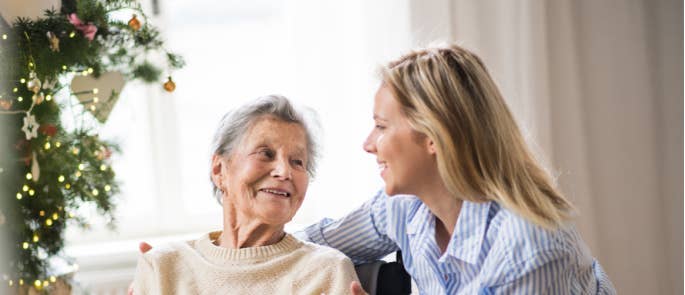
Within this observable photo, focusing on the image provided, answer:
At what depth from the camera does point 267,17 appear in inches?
143

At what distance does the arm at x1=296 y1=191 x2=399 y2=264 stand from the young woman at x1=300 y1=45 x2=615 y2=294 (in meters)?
0.21

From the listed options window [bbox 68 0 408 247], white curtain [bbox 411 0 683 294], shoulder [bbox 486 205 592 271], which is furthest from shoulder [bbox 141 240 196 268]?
white curtain [bbox 411 0 683 294]

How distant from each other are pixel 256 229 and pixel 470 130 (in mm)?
593

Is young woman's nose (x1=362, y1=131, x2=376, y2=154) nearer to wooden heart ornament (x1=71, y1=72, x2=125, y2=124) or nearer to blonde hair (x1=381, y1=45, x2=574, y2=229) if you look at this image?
blonde hair (x1=381, y1=45, x2=574, y2=229)

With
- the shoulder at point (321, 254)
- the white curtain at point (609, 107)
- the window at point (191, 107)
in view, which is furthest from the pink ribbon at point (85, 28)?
the white curtain at point (609, 107)

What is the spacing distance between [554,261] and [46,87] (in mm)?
1254

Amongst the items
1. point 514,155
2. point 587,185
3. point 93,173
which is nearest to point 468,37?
point 587,185

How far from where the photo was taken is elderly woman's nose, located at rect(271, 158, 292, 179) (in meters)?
1.90

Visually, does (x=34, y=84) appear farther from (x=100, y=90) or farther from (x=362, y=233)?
(x=362, y=233)

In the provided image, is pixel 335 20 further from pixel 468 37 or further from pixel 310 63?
pixel 468 37

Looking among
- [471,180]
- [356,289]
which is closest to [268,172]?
[356,289]

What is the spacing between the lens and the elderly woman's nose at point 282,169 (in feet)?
6.23

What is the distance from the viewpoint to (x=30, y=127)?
1.84 metres

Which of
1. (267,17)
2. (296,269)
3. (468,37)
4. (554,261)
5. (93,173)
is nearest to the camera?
(554,261)
